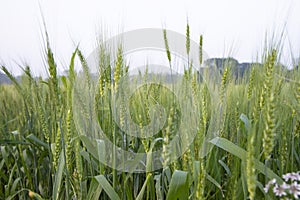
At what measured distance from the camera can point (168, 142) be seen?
55 cm

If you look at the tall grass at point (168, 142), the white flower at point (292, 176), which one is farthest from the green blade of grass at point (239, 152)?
the white flower at point (292, 176)

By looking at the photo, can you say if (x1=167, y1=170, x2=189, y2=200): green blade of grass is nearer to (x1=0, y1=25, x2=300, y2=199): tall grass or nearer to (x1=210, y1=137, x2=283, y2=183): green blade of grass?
(x1=0, y1=25, x2=300, y2=199): tall grass

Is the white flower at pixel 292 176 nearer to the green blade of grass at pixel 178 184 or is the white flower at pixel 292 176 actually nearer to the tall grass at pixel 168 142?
the tall grass at pixel 168 142

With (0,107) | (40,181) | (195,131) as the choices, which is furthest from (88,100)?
(0,107)

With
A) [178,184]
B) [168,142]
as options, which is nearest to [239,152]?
[178,184]

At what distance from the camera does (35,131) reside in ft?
5.53

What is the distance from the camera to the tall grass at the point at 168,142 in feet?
2.39

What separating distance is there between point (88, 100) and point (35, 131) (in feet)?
2.30

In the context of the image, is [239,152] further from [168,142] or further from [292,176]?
[168,142]

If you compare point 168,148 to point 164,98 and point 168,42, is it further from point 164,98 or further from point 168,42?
point 164,98

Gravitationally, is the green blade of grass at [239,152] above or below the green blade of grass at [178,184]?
above

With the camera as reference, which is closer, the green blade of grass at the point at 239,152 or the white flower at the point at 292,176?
the white flower at the point at 292,176

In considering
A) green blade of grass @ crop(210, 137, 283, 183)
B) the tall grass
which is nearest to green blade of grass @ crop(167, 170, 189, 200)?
the tall grass

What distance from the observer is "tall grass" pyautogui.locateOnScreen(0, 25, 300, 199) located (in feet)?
2.39
